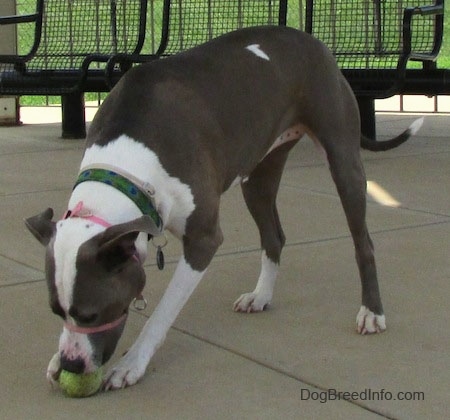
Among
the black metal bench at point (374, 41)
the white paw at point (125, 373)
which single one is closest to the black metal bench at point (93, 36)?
the black metal bench at point (374, 41)

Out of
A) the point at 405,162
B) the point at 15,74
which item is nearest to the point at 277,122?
the point at 405,162

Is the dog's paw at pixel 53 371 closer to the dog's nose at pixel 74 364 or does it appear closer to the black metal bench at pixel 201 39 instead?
the dog's nose at pixel 74 364

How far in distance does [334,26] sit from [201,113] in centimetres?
550

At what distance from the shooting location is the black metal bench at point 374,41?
28.3ft

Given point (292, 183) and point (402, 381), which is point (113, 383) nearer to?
point (402, 381)

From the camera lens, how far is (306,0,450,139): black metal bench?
28.3 feet

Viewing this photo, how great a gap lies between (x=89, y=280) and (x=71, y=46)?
7.35 metres

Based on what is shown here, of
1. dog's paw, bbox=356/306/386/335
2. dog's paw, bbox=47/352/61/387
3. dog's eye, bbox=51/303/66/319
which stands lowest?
dog's paw, bbox=356/306/386/335

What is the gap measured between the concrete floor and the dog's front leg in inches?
2.0

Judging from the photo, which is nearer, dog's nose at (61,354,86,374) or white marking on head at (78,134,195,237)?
dog's nose at (61,354,86,374)

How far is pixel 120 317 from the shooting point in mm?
3551

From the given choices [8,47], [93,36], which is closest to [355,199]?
[93,36]

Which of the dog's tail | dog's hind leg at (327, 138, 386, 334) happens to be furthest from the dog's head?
the dog's tail

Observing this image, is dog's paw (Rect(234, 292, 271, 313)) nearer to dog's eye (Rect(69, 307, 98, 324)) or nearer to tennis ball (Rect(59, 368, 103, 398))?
tennis ball (Rect(59, 368, 103, 398))
